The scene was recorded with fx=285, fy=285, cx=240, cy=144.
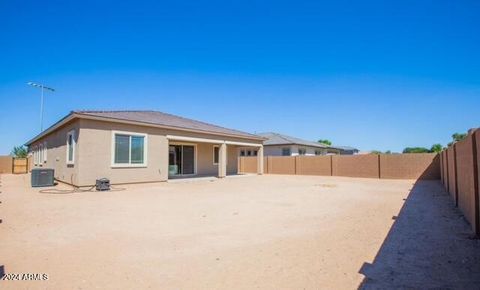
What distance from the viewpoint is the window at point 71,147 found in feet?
45.1

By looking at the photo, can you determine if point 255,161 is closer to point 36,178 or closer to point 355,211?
point 36,178

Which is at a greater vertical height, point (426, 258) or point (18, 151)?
point (18, 151)

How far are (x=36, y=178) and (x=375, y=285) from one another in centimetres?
1526

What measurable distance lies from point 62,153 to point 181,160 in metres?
7.27

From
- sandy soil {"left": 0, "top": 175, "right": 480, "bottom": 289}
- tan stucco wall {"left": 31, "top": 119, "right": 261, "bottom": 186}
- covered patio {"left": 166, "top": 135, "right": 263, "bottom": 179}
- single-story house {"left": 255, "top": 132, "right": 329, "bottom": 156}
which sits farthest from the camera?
single-story house {"left": 255, "top": 132, "right": 329, "bottom": 156}

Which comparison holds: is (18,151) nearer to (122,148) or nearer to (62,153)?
(62,153)

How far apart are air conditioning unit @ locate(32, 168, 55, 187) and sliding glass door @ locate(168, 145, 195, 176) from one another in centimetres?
720

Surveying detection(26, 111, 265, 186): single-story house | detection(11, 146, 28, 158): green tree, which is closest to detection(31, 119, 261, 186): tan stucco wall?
detection(26, 111, 265, 186): single-story house

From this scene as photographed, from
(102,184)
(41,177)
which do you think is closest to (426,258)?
(102,184)

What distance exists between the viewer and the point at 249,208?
27.2 feet

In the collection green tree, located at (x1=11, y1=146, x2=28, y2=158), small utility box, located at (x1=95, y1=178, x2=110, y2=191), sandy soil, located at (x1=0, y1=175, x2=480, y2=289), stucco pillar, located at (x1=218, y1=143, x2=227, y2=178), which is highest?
green tree, located at (x1=11, y1=146, x2=28, y2=158)

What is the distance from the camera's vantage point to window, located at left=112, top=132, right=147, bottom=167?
1391 cm

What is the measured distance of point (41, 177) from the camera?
1370 centimetres

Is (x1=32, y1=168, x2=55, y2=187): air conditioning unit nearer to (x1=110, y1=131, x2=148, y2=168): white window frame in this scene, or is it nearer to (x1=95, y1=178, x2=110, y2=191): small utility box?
(x1=110, y1=131, x2=148, y2=168): white window frame
